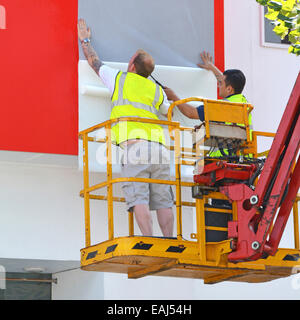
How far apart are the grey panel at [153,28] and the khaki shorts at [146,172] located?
6.38 feet

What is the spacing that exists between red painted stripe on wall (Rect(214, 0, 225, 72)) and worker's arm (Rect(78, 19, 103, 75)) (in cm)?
185

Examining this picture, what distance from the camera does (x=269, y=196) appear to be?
9070 millimetres

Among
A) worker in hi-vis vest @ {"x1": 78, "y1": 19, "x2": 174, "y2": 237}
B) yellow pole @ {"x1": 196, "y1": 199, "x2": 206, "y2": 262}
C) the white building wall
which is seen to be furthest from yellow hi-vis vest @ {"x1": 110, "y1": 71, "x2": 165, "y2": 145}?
the white building wall

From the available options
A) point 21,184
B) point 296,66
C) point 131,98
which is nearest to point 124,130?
point 131,98

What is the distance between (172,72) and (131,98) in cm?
142

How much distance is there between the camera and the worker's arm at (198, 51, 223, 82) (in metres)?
11.9

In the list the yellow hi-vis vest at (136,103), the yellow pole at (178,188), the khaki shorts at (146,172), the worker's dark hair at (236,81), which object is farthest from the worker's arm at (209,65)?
the yellow pole at (178,188)

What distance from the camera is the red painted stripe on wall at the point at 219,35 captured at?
12.3 m

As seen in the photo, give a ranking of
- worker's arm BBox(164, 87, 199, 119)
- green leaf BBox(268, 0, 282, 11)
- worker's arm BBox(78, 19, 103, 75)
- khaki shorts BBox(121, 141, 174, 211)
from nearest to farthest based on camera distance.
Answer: green leaf BBox(268, 0, 282, 11) < khaki shorts BBox(121, 141, 174, 211) < worker's arm BBox(164, 87, 199, 119) < worker's arm BBox(78, 19, 103, 75)

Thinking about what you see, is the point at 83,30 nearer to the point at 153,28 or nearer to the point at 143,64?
the point at 153,28

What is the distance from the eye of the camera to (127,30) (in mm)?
11633

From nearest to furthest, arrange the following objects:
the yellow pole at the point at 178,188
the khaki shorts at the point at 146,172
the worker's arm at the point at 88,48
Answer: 1. the yellow pole at the point at 178,188
2. the khaki shorts at the point at 146,172
3. the worker's arm at the point at 88,48

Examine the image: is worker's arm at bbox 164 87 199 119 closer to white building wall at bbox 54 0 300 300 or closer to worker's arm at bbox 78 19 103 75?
worker's arm at bbox 78 19 103 75

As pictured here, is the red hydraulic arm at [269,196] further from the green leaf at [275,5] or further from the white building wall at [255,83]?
the white building wall at [255,83]
